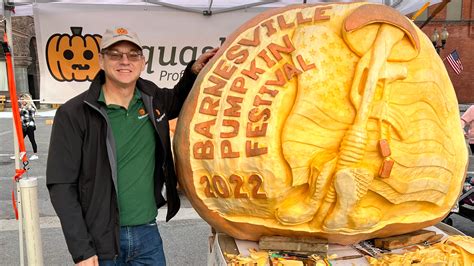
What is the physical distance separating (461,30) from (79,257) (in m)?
23.6

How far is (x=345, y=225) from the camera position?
6.06 ft

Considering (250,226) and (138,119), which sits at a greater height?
(138,119)

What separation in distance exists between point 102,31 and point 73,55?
1.01ft

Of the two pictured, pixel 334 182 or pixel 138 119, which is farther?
pixel 138 119

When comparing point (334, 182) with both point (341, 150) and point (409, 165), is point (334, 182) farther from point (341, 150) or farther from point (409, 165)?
point (409, 165)

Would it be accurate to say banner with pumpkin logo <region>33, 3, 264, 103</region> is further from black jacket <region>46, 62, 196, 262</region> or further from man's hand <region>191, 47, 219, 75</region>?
black jacket <region>46, 62, 196, 262</region>

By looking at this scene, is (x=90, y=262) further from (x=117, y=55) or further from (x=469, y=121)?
(x=469, y=121)

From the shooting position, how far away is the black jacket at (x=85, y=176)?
5.62ft

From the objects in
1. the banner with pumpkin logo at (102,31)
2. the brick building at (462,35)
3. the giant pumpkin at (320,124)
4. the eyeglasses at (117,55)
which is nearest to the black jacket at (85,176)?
the eyeglasses at (117,55)

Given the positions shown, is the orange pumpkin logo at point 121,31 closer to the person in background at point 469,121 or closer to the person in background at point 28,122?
the person in background at point 469,121

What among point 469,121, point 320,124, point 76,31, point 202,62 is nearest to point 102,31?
point 76,31

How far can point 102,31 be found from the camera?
3.20 meters

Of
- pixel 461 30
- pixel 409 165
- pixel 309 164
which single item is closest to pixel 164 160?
pixel 309 164

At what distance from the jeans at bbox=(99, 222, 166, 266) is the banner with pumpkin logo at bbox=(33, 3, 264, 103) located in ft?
5.54
